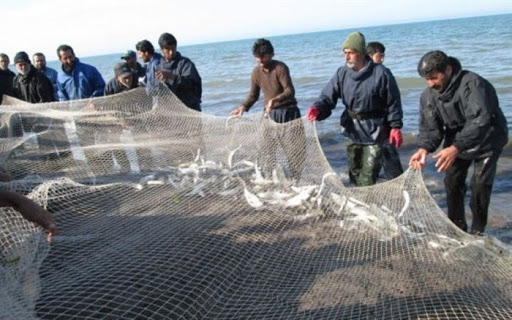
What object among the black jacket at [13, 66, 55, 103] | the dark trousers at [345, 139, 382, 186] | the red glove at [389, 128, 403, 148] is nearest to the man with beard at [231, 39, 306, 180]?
the dark trousers at [345, 139, 382, 186]

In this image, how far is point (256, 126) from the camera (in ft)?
21.1

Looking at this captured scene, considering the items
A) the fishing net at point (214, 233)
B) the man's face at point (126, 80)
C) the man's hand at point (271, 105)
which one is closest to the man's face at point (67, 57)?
the man's face at point (126, 80)

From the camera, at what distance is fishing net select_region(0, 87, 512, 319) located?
3256mm

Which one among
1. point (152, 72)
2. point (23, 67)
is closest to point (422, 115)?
point (152, 72)

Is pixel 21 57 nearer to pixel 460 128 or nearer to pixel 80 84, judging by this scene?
pixel 80 84

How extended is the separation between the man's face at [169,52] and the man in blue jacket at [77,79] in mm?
1367

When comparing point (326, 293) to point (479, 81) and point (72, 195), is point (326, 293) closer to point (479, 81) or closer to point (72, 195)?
point (479, 81)

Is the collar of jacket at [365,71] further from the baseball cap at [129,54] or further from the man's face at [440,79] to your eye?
the baseball cap at [129,54]

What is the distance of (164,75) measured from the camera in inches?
277

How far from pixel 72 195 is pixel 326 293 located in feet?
10.2

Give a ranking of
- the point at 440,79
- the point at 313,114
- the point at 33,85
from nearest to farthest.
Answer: the point at 440,79
the point at 313,114
the point at 33,85

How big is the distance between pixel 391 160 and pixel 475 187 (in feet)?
3.56

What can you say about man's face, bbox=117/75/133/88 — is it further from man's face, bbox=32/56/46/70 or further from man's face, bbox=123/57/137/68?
man's face, bbox=32/56/46/70

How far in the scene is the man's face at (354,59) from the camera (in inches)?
208
